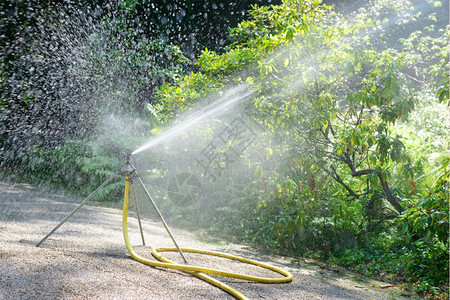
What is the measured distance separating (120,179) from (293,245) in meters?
4.13

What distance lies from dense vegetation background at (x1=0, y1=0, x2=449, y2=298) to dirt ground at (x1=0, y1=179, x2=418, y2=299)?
1.93ft

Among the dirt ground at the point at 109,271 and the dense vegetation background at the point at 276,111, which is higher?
the dense vegetation background at the point at 276,111

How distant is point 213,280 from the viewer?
8.89 ft

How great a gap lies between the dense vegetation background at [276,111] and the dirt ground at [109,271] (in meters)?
0.59

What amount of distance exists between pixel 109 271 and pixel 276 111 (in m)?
2.59

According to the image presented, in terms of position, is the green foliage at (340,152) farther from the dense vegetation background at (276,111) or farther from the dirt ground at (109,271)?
the dirt ground at (109,271)

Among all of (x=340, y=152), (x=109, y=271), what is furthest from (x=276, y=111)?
(x=109, y=271)

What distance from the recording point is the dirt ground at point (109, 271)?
226 centimetres

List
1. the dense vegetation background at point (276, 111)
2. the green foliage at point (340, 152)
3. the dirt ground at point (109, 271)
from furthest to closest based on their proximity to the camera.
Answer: the dense vegetation background at point (276, 111) < the green foliage at point (340, 152) < the dirt ground at point (109, 271)

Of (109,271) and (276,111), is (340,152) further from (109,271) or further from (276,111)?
(109,271)

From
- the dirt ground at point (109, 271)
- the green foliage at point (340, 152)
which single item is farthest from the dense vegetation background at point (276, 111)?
the dirt ground at point (109, 271)

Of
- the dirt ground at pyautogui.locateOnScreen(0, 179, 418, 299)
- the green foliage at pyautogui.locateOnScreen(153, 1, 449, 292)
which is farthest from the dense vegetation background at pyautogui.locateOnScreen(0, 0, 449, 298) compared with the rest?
the dirt ground at pyautogui.locateOnScreen(0, 179, 418, 299)

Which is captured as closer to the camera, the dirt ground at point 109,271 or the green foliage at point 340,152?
the dirt ground at point 109,271

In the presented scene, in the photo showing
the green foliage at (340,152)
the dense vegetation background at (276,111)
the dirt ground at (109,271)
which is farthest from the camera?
the dense vegetation background at (276,111)
